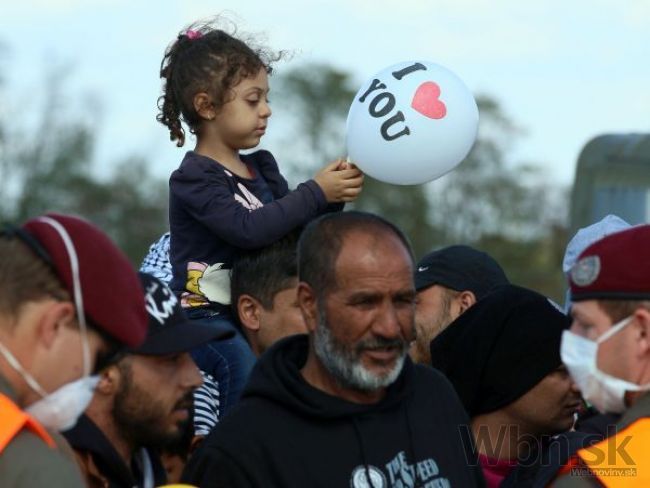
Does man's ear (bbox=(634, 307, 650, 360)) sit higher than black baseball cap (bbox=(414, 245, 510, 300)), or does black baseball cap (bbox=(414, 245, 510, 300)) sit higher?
man's ear (bbox=(634, 307, 650, 360))

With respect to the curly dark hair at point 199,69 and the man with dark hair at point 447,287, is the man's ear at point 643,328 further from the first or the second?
the man with dark hair at point 447,287

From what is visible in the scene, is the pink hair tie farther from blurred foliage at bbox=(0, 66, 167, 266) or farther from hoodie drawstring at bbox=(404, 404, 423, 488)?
blurred foliage at bbox=(0, 66, 167, 266)

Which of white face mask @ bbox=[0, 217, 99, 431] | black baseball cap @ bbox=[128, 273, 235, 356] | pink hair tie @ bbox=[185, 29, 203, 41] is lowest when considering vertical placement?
black baseball cap @ bbox=[128, 273, 235, 356]

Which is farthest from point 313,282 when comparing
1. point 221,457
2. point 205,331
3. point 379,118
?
point 379,118

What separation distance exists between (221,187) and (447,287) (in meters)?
1.58

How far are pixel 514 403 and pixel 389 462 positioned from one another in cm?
120

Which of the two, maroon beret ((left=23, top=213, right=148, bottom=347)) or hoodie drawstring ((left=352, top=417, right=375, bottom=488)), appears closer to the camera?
maroon beret ((left=23, top=213, right=148, bottom=347))

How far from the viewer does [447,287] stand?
6516 mm

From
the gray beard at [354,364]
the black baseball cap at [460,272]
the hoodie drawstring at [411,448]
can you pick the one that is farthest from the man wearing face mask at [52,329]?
the black baseball cap at [460,272]

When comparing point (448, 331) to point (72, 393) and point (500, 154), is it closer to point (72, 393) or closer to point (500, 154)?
point (72, 393)

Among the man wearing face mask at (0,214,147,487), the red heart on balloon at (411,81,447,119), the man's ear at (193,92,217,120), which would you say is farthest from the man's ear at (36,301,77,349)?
the red heart on balloon at (411,81,447,119)

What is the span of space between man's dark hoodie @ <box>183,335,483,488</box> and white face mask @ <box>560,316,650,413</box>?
61 cm

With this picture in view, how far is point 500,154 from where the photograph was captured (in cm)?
5181

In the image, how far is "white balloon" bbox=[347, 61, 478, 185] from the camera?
543 centimetres
